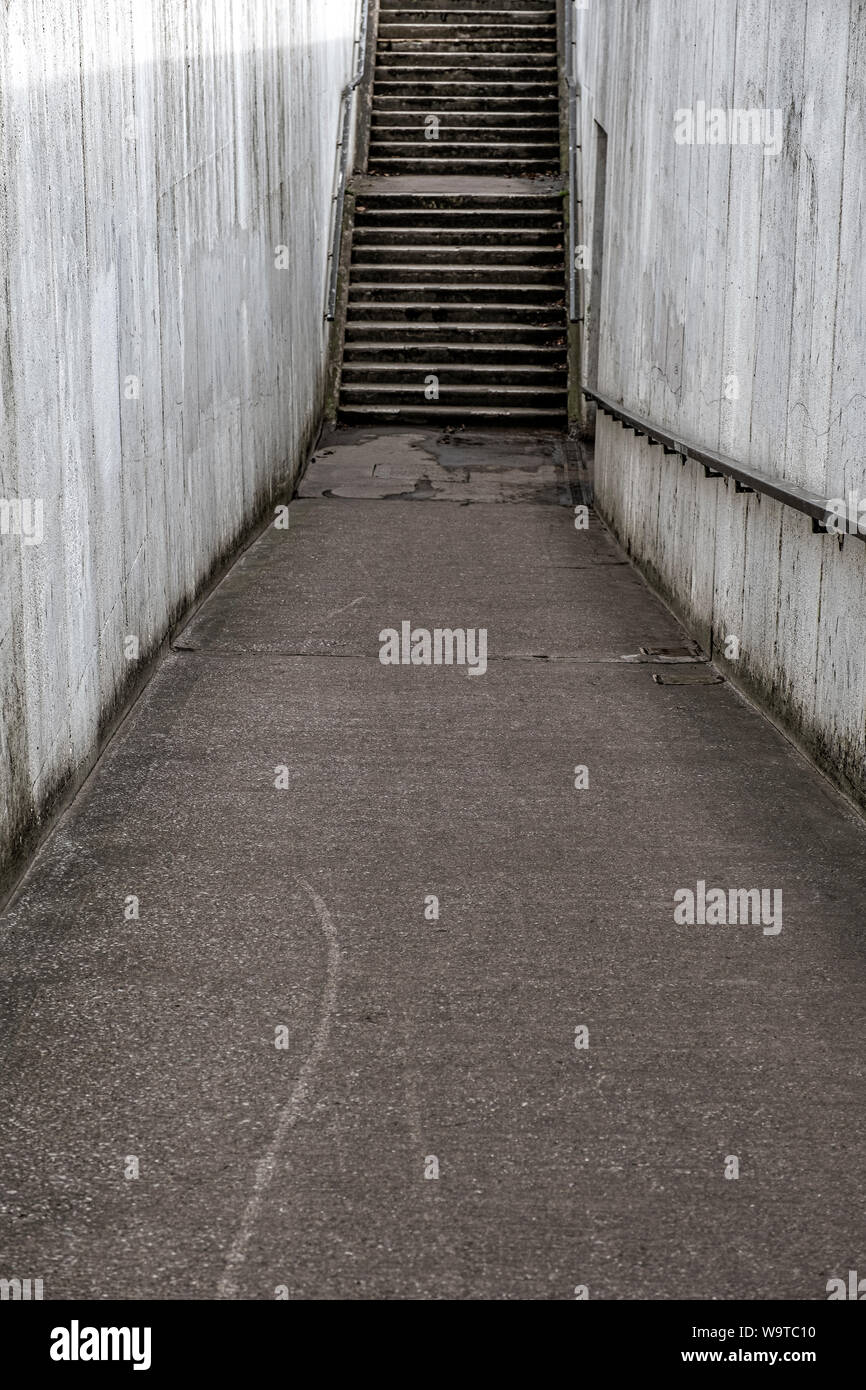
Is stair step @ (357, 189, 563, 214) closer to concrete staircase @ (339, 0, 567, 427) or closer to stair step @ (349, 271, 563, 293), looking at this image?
concrete staircase @ (339, 0, 567, 427)

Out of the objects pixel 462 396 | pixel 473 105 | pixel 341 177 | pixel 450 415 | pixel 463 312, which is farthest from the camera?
pixel 473 105

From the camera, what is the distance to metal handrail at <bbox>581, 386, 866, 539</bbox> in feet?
18.4

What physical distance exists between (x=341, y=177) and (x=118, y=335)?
423 inches

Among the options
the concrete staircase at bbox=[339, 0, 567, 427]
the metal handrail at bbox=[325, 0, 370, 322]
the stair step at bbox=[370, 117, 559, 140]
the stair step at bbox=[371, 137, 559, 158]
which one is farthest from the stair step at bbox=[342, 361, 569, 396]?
the stair step at bbox=[370, 117, 559, 140]

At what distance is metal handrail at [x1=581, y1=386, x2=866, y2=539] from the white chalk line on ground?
2.21 metres

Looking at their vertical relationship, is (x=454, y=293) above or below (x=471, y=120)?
below

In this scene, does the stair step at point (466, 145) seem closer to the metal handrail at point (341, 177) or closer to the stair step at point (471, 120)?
the stair step at point (471, 120)

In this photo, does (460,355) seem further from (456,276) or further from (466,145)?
(466,145)

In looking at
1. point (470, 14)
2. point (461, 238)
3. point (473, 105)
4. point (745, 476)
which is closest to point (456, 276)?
point (461, 238)

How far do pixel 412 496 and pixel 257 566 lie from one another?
9.24 feet

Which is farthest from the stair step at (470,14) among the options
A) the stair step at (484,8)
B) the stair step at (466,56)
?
the stair step at (466,56)

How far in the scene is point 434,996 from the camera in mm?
4215

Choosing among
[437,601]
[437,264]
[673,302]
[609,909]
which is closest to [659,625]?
[437,601]
